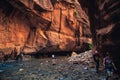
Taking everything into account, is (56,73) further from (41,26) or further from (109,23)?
(41,26)

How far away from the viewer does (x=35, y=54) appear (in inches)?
1863

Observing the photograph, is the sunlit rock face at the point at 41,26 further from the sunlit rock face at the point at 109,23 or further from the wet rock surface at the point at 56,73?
the sunlit rock face at the point at 109,23

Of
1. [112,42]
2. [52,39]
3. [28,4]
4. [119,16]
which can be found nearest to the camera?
[119,16]

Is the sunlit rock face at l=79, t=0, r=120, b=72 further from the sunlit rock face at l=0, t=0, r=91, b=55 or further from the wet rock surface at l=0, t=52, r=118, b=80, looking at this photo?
the sunlit rock face at l=0, t=0, r=91, b=55

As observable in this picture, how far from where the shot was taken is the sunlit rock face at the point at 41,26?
4356 centimetres

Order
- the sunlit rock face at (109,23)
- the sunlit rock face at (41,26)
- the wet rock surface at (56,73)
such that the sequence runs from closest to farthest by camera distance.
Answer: the sunlit rock face at (109,23), the wet rock surface at (56,73), the sunlit rock face at (41,26)

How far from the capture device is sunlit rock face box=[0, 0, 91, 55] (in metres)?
43.6

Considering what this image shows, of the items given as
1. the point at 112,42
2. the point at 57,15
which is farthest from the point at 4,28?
the point at 112,42

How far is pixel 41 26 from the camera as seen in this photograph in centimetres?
4597

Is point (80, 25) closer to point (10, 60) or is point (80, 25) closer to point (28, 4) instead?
point (28, 4)

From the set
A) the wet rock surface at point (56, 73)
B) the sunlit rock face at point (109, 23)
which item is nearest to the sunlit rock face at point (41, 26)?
the wet rock surface at point (56, 73)

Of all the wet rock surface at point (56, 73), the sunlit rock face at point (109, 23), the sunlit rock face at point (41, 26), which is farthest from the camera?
the sunlit rock face at point (41, 26)

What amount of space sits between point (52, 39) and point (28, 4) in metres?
7.50

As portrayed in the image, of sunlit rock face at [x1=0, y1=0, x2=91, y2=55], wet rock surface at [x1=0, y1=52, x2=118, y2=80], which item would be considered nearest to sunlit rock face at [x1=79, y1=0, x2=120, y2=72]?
wet rock surface at [x1=0, y1=52, x2=118, y2=80]
